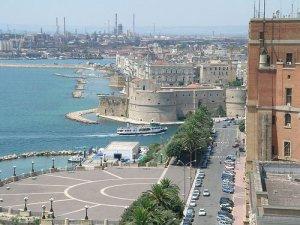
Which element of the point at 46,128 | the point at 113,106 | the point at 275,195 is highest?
the point at 275,195

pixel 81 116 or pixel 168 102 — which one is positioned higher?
pixel 168 102

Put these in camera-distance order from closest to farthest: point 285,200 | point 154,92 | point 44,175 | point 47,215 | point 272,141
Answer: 1. point 285,200
2. point 272,141
3. point 47,215
4. point 44,175
5. point 154,92

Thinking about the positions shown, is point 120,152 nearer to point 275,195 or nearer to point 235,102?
point 235,102

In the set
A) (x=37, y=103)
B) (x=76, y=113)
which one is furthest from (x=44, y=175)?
(x=37, y=103)

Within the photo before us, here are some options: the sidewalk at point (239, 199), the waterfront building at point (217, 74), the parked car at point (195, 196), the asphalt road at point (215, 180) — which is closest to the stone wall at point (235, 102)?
the asphalt road at point (215, 180)

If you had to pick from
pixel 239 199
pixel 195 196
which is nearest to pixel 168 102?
pixel 195 196

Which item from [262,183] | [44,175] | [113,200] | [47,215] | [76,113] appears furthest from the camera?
[76,113]

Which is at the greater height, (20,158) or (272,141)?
(272,141)

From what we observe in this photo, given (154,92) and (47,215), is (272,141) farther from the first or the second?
(154,92)
